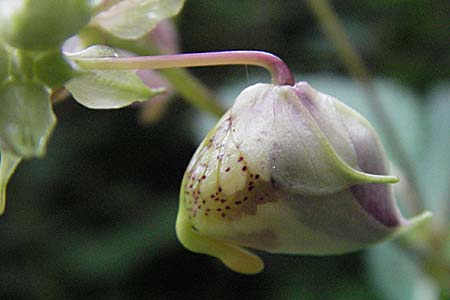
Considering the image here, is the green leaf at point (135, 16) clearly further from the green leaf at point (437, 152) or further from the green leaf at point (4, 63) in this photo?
the green leaf at point (437, 152)

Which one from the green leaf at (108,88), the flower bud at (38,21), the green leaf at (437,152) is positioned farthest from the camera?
the green leaf at (437,152)

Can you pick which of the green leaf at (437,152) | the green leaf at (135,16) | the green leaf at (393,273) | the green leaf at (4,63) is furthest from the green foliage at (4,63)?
the green leaf at (437,152)

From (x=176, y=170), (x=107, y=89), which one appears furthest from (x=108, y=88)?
(x=176, y=170)

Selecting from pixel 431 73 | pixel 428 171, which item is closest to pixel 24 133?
pixel 428 171

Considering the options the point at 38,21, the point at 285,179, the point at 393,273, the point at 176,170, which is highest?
the point at 38,21

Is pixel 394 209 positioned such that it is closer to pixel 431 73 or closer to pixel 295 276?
pixel 295 276

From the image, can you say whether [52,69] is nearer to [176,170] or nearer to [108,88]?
[108,88]

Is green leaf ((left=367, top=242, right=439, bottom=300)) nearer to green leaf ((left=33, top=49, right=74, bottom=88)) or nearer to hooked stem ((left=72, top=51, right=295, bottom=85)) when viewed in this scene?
hooked stem ((left=72, top=51, right=295, bottom=85))
